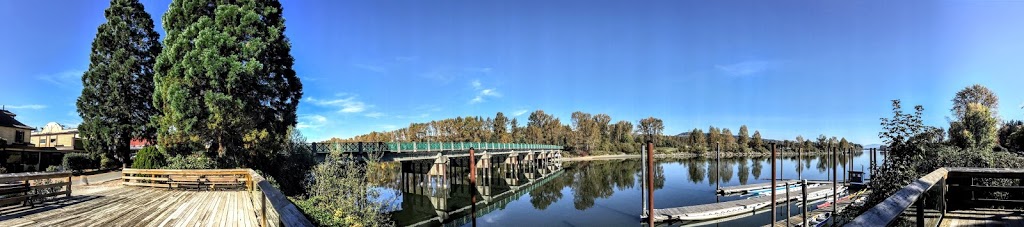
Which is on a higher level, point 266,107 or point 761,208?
point 266,107

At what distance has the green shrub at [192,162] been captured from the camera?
756 inches

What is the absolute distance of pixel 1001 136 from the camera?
174 feet

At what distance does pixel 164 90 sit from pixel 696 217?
24.1 meters

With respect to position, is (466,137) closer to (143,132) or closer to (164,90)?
(143,132)

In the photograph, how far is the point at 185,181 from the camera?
16.8 meters

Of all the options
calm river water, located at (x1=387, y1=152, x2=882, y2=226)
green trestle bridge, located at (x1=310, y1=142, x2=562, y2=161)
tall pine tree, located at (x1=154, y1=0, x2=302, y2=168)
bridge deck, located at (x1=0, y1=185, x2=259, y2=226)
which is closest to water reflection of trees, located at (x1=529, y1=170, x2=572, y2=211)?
calm river water, located at (x1=387, y1=152, x2=882, y2=226)

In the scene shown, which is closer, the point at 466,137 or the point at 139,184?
the point at 139,184

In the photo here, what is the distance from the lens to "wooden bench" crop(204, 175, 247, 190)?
642 inches

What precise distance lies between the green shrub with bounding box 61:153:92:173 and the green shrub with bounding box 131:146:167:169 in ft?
36.9

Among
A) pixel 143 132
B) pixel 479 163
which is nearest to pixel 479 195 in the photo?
pixel 479 163

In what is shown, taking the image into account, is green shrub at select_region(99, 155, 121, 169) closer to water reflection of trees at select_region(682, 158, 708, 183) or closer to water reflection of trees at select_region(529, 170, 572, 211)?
water reflection of trees at select_region(529, 170, 572, 211)

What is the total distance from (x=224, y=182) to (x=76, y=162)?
67.7ft

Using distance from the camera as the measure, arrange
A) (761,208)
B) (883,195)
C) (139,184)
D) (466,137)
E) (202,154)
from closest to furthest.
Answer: (883,195) < (139,184) < (202,154) < (761,208) < (466,137)

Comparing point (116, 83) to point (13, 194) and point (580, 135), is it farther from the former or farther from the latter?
point (580, 135)
